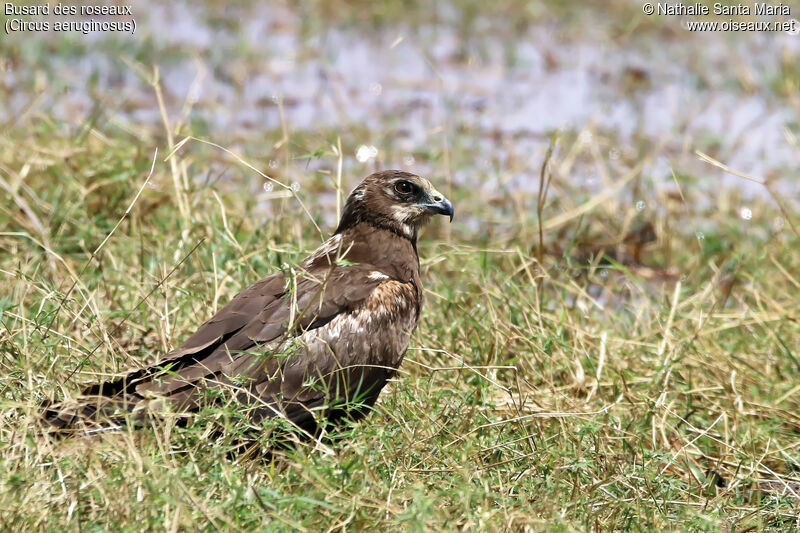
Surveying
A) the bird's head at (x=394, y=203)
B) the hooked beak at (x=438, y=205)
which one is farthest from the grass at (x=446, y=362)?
the hooked beak at (x=438, y=205)

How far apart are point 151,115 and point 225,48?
79.3 inches

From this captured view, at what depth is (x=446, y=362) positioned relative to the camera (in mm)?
5363

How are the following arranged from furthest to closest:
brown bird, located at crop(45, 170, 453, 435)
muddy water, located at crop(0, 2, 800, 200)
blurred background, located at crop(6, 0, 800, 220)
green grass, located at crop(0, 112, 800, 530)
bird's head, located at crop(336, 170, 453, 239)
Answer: muddy water, located at crop(0, 2, 800, 200) → blurred background, located at crop(6, 0, 800, 220) → bird's head, located at crop(336, 170, 453, 239) → brown bird, located at crop(45, 170, 453, 435) → green grass, located at crop(0, 112, 800, 530)

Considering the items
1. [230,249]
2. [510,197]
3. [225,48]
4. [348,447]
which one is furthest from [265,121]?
[348,447]

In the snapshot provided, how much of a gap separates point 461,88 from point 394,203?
6170 millimetres

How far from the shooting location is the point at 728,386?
548cm

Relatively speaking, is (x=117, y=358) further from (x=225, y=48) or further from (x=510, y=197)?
(x=225, y=48)

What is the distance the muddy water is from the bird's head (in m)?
2.84

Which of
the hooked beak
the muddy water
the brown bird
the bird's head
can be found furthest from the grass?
the muddy water

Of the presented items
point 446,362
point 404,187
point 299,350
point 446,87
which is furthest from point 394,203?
point 446,87

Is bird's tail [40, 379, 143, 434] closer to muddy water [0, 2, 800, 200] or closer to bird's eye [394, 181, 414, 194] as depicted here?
bird's eye [394, 181, 414, 194]

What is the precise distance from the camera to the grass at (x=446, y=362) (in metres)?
3.79

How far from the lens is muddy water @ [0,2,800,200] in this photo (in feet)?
30.7

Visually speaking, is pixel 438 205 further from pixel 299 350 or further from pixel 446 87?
pixel 446 87
